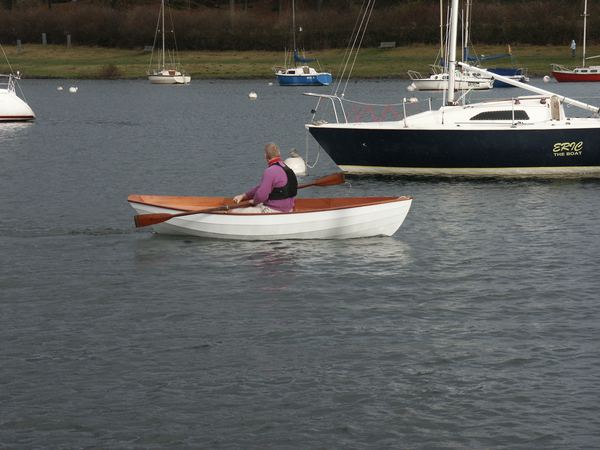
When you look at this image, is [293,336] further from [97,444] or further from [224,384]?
[97,444]

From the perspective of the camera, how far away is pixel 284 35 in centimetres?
13312

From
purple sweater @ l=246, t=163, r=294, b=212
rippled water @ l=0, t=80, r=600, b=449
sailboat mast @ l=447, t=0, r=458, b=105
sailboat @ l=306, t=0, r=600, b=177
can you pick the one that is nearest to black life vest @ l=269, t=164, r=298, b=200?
purple sweater @ l=246, t=163, r=294, b=212

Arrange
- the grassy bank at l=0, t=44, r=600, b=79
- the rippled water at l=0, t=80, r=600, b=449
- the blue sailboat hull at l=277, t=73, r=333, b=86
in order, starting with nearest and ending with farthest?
1. the rippled water at l=0, t=80, r=600, b=449
2. the blue sailboat hull at l=277, t=73, r=333, b=86
3. the grassy bank at l=0, t=44, r=600, b=79

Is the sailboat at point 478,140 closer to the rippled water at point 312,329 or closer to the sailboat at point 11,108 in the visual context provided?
the rippled water at point 312,329

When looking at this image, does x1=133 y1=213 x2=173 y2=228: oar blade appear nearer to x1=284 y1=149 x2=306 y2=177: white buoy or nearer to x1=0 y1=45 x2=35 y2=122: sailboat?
x1=284 y1=149 x2=306 y2=177: white buoy

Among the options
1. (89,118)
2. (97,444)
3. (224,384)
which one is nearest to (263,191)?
(224,384)

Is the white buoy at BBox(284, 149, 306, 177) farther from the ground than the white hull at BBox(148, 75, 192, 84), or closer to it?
closer to it

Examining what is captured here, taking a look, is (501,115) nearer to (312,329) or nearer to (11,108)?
(312,329)

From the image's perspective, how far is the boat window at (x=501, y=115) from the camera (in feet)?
123

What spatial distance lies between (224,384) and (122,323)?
13.5 feet

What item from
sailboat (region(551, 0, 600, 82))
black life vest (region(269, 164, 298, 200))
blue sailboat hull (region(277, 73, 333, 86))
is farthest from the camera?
blue sailboat hull (region(277, 73, 333, 86))

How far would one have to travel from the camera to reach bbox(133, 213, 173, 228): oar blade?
26.8 meters

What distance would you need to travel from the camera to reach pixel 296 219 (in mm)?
26781

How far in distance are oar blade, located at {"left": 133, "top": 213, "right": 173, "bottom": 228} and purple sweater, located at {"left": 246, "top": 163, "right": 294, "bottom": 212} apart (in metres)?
2.18
